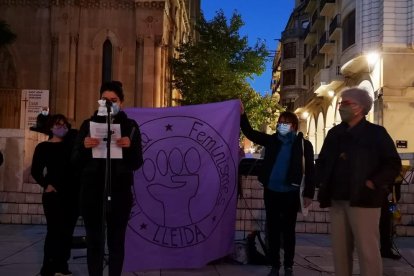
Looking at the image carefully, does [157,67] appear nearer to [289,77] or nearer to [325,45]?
[325,45]

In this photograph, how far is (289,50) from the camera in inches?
2378

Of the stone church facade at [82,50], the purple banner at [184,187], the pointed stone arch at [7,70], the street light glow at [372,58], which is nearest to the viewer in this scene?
the purple banner at [184,187]

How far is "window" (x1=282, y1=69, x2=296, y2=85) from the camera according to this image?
59.2 meters

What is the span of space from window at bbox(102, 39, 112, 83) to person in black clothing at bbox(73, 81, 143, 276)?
23681 mm

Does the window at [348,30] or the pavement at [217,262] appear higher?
the window at [348,30]

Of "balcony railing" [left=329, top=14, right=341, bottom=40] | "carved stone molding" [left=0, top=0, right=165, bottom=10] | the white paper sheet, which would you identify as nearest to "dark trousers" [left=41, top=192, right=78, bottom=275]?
the white paper sheet

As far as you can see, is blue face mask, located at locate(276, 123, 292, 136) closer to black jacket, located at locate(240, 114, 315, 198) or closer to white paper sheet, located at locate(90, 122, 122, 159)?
black jacket, located at locate(240, 114, 315, 198)

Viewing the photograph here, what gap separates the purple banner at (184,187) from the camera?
263 inches

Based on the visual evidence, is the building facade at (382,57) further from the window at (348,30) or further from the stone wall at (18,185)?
the stone wall at (18,185)

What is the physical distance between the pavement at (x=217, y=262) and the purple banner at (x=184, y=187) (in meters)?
0.20

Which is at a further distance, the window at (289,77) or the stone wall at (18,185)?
the window at (289,77)

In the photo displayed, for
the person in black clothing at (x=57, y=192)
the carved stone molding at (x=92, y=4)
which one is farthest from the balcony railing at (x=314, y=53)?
the person in black clothing at (x=57, y=192)

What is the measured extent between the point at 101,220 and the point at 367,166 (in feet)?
7.37

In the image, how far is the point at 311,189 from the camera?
6289 millimetres
